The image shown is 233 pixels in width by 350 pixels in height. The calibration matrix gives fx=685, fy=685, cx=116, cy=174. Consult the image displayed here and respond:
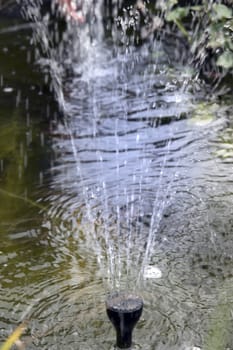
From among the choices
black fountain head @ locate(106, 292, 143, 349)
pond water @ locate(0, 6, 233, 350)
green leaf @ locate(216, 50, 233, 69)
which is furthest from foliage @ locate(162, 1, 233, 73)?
black fountain head @ locate(106, 292, 143, 349)

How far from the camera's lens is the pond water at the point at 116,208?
7.58 feet

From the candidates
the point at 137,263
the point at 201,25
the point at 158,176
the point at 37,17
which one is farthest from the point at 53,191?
the point at 37,17

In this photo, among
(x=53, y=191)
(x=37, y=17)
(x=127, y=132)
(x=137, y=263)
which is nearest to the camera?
(x=137, y=263)

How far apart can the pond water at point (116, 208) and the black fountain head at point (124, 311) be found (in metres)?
0.20

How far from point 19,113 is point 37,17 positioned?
124 inches

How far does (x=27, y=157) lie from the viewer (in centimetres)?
378

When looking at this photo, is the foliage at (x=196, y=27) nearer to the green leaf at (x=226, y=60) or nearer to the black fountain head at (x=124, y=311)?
the green leaf at (x=226, y=60)

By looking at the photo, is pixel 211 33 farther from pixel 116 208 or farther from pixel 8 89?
pixel 8 89

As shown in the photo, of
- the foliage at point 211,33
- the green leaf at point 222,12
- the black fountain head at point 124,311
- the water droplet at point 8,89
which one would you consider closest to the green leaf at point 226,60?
the foliage at point 211,33

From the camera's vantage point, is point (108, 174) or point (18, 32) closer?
point (108, 174)

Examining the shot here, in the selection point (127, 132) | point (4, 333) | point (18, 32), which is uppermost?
point (18, 32)

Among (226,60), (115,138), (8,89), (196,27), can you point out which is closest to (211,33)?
(226,60)

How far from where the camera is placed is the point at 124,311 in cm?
191

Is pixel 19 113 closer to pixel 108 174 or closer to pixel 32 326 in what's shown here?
pixel 108 174
